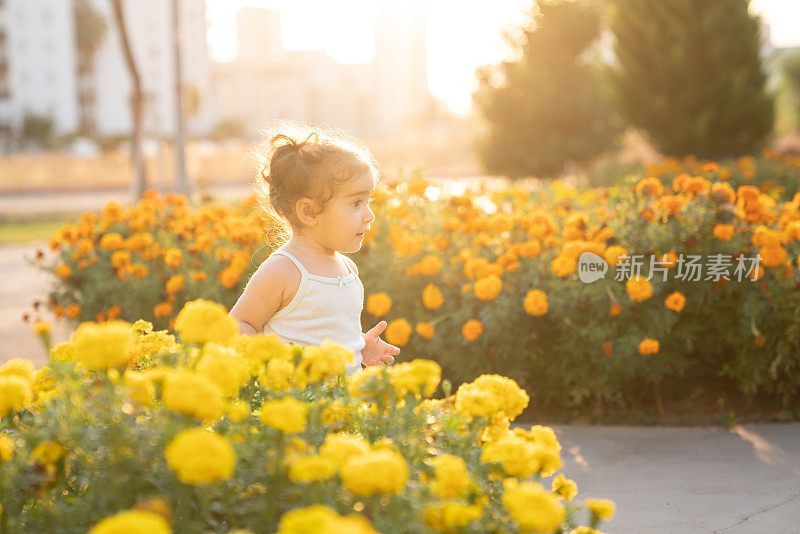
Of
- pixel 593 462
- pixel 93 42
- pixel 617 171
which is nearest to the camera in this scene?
pixel 593 462

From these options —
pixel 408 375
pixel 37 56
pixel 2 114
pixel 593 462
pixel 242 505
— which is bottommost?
pixel 593 462

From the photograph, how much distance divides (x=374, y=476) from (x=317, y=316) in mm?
1719

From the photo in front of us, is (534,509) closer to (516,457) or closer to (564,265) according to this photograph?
(516,457)

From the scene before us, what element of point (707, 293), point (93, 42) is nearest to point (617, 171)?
point (707, 293)

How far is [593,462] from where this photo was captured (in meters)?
3.64

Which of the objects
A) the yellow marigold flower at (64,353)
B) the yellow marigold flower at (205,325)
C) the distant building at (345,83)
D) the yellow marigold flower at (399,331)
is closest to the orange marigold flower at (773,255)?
the yellow marigold flower at (399,331)

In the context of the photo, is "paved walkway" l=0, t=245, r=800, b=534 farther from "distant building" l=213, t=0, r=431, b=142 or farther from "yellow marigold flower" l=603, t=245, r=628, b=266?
"distant building" l=213, t=0, r=431, b=142

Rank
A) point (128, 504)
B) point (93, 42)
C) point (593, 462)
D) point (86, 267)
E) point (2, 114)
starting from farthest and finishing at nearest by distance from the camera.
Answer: point (93, 42)
point (2, 114)
point (86, 267)
point (593, 462)
point (128, 504)

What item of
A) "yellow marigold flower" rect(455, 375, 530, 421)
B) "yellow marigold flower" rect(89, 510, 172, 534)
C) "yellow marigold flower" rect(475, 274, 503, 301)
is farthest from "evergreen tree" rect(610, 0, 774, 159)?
"yellow marigold flower" rect(89, 510, 172, 534)

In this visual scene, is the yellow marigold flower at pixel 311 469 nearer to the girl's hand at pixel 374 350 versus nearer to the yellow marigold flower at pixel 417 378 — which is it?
the yellow marigold flower at pixel 417 378

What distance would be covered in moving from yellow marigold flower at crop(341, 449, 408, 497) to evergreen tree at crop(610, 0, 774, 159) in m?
10.4

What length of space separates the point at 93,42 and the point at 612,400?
73.5m

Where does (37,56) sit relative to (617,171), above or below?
above

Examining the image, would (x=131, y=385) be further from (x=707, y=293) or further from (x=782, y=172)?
(x=782, y=172)
